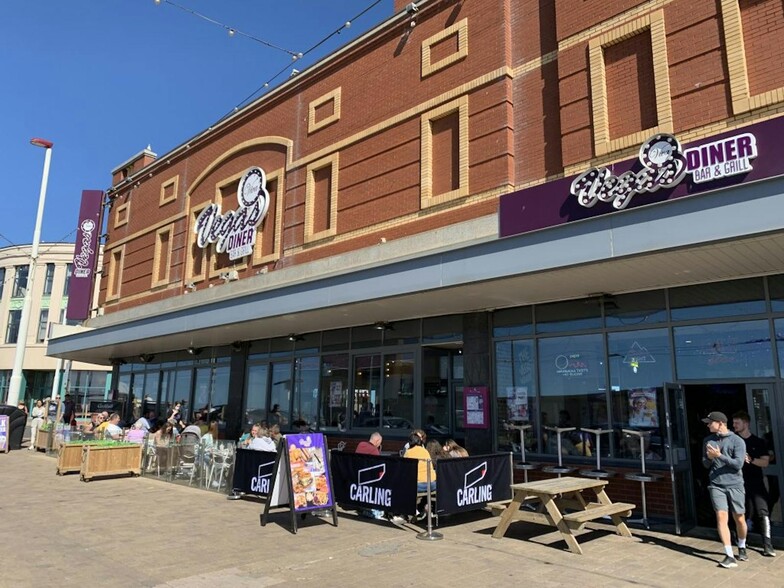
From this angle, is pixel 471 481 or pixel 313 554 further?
pixel 471 481

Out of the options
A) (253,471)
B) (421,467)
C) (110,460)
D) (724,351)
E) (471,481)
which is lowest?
(110,460)

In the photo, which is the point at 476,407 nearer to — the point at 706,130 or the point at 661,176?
the point at 661,176

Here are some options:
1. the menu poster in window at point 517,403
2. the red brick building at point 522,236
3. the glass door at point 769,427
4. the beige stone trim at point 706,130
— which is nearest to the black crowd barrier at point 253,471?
the red brick building at point 522,236

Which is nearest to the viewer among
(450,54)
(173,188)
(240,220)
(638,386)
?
(638,386)

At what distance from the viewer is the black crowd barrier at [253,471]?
391 inches

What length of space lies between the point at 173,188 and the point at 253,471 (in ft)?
46.2

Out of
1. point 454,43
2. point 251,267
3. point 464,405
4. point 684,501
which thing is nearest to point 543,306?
point 464,405

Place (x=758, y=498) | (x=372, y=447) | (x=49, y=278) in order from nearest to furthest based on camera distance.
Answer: (x=758, y=498) < (x=372, y=447) < (x=49, y=278)

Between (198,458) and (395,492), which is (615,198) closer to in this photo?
(395,492)

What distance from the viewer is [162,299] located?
20.4 metres

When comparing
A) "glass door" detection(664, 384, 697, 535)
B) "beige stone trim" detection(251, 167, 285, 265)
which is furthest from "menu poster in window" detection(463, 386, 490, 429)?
"beige stone trim" detection(251, 167, 285, 265)

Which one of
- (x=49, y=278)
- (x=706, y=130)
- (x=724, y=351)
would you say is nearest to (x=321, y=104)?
(x=706, y=130)

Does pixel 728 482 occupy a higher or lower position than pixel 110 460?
higher

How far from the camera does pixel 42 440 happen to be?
19828 mm
